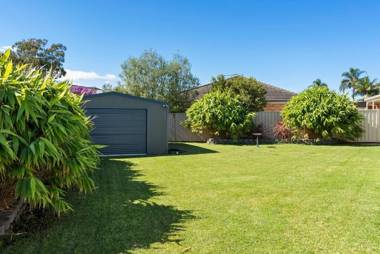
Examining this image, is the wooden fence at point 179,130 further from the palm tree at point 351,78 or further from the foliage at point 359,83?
the palm tree at point 351,78

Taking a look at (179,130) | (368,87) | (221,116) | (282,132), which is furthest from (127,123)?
(368,87)

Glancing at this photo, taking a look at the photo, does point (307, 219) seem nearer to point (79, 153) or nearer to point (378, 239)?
point (378, 239)

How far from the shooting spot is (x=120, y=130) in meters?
12.9

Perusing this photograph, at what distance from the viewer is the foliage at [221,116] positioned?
17.7 m

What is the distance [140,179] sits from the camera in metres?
7.69

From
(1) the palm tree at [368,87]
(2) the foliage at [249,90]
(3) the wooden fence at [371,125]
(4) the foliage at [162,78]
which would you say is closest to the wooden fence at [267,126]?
(3) the wooden fence at [371,125]

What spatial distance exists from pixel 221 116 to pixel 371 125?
25.5 feet

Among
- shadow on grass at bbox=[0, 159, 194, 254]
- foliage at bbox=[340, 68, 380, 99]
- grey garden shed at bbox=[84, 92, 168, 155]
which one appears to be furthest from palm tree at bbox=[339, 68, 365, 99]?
shadow on grass at bbox=[0, 159, 194, 254]

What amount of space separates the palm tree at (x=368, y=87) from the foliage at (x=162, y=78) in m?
34.8

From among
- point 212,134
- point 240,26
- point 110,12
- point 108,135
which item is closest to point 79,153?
point 108,135

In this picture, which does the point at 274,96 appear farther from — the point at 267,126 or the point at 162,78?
the point at 267,126

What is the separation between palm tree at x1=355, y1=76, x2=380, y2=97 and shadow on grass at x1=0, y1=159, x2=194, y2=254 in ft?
166

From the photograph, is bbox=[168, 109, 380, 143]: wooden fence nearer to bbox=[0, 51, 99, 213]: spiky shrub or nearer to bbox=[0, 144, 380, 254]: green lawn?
bbox=[0, 144, 380, 254]: green lawn

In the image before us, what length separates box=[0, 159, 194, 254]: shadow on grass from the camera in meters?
3.64
